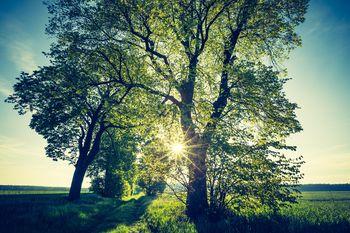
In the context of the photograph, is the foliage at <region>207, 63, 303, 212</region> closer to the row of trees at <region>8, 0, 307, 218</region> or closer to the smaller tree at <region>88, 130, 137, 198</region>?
the row of trees at <region>8, 0, 307, 218</region>

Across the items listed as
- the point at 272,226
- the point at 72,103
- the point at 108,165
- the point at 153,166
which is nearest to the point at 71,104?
the point at 72,103

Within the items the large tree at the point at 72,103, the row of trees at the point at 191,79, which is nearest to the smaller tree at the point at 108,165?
the large tree at the point at 72,103

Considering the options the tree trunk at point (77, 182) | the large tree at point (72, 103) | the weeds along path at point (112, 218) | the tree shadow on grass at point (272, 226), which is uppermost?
the large tree at point (72, 103)

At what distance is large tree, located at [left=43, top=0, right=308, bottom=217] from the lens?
1479cm

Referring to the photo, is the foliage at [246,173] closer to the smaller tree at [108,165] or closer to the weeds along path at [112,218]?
the weeds along path at [112,218]

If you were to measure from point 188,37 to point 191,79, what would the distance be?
3.09 meters

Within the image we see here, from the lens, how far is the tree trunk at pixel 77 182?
2558 cm

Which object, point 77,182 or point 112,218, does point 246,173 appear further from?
point 77,182

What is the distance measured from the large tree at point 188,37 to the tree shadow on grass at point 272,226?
5399 mm

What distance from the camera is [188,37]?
16.6m

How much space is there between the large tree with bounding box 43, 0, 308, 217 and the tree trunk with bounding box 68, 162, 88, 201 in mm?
14294

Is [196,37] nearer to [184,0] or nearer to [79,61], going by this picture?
[184,0]

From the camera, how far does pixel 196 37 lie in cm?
1572

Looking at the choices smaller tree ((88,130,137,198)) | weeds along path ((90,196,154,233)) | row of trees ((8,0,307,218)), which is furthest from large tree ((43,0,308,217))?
smaller tree ((88,130,137,198))
